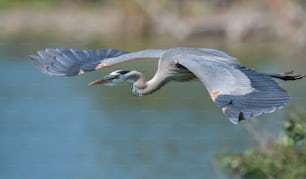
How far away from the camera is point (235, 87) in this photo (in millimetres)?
4125

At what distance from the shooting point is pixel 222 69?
4387 millimetres

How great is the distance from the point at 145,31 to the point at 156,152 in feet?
22.3

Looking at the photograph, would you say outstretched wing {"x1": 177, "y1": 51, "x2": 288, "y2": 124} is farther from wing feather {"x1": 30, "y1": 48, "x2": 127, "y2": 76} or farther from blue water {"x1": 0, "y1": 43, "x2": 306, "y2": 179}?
blue water {"x1": 0, "y1": 43, "x2": 306, "y2": 179}

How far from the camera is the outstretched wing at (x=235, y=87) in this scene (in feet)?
12.8

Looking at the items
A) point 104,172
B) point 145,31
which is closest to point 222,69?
point 104,172

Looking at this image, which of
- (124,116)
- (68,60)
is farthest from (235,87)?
(124,116)

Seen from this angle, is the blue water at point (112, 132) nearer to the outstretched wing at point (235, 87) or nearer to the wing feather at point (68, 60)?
the wing feather at point (68, 60)

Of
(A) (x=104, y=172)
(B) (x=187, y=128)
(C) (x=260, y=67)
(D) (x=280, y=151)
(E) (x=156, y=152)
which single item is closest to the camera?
(D) (x=280, y=151)

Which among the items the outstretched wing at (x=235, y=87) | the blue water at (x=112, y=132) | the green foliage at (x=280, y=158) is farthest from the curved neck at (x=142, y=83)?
the blue water at (x=112, y=132)

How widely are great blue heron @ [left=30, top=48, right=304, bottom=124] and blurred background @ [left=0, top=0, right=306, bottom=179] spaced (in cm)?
51

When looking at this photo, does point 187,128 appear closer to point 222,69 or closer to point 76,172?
point 76,172

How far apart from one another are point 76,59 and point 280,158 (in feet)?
3.46

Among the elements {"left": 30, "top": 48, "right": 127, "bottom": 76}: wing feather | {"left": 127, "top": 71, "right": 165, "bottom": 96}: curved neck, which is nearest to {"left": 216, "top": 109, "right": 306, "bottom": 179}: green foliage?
{"left": 127, "top": 71, "right": 165, "bottom": 96}: curved neck

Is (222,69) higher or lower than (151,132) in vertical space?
higher
